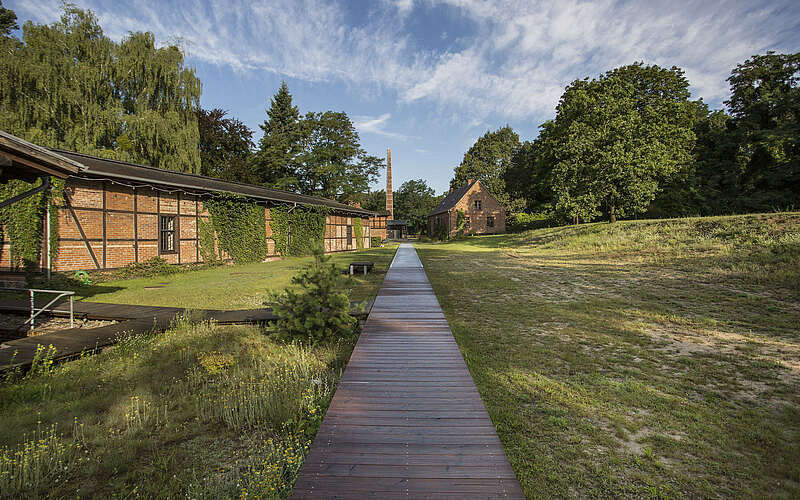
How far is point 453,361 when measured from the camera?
425 cm

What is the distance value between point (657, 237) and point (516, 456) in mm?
18174

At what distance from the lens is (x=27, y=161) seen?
13.8ft

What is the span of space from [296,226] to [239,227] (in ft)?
14.3

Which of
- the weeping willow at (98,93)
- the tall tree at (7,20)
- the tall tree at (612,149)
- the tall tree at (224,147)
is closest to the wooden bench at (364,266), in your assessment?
the weeping willow at (98,93)

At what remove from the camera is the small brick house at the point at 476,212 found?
42.9 metres

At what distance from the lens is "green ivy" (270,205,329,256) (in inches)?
760

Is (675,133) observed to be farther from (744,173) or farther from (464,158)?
(464,158)

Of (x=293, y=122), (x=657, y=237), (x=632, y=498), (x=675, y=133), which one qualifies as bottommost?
(x=632, y=498)

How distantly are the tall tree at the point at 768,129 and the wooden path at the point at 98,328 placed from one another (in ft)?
110

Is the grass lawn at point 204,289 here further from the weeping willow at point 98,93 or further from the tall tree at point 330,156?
the tall tree at point 330,156

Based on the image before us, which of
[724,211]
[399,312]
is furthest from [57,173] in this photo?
[724,211]

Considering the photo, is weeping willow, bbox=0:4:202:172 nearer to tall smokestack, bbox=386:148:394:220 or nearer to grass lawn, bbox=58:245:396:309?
grass lawn, bbox=58:245:396:309

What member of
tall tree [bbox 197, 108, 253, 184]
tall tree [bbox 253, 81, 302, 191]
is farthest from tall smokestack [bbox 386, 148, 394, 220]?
tall tree [bbox 197, 108, 253, 184]

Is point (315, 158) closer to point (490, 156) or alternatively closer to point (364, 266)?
point (364, 266)
